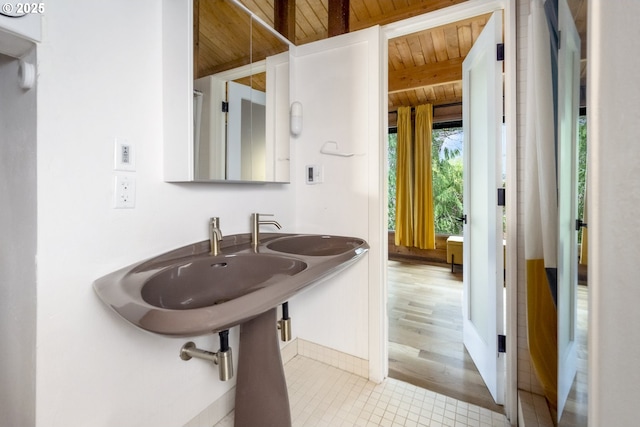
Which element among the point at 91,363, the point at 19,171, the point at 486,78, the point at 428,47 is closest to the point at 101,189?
the point at 19,171

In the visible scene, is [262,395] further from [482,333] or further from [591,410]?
[482,333]

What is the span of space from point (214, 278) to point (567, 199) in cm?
129

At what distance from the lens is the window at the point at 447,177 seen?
181 inches

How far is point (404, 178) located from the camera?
4727 mm

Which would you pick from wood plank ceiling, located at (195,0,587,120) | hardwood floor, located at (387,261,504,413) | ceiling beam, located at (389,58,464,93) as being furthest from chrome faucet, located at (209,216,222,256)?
ceiling beam, located at (389,58,464,93)

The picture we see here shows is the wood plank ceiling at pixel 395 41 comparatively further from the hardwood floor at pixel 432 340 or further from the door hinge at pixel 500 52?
the hardwood floor at pixel 432 340

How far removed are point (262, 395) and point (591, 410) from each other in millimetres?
1105

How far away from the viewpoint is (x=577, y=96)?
0.72 meters

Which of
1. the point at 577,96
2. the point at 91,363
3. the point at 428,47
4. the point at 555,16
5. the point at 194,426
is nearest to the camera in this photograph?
the point at 577,96

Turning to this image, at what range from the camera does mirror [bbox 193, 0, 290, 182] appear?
122 cm

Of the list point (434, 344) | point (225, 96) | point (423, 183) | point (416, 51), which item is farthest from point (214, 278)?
point (423, 183)

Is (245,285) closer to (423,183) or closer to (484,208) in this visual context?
(484,208)

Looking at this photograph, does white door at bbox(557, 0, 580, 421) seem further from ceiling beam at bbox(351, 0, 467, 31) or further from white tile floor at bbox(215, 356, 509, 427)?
ceiling beam at bbox(351, 0, 467, 31)

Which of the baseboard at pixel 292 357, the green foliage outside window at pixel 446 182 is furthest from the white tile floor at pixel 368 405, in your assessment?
the green foliage outside window at pixel 446 182
